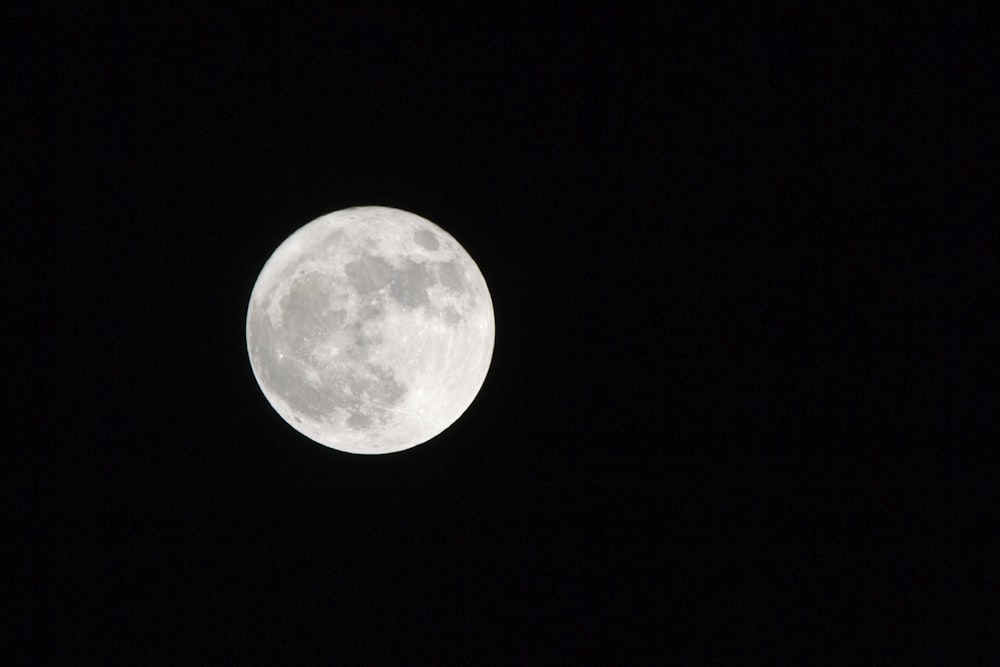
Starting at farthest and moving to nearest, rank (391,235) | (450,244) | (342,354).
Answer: (450,244)
(391,235)
(342,354)

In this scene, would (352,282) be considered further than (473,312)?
No

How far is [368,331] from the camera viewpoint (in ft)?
13.0

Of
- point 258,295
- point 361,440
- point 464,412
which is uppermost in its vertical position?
point 258,295

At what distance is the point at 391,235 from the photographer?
429 cm

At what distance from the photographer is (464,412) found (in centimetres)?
487

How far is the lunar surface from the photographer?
401 cm

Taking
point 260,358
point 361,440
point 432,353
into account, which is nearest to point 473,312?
point 432,353

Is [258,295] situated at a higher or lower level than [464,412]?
higher

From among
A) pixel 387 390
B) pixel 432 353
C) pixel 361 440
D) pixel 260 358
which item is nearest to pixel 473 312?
pixel 432 353

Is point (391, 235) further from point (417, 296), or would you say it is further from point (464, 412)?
point (464, 412)

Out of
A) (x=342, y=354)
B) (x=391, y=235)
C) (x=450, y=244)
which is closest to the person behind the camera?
(x=342, y=354)

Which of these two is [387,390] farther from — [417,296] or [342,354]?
[417,296]

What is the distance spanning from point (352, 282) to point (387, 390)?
68cm

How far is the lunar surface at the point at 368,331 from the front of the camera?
4.01 meters
